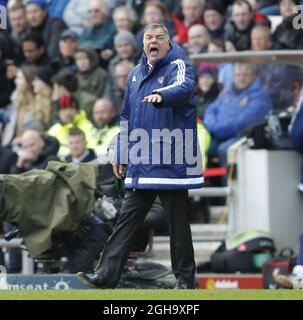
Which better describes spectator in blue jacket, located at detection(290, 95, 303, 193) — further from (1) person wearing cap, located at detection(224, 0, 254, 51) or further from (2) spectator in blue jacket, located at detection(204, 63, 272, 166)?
(1) person wearing cap, located at detection(224, 0, 254, 51)

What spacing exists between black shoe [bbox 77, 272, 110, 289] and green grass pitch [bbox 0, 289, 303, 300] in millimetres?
915

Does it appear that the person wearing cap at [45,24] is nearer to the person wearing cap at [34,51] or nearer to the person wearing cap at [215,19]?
the person wearing cap at [34,51]

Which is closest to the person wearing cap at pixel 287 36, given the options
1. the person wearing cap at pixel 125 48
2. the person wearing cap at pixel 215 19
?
the person wearing cap at pixel 215 19

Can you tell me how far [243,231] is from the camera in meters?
15.9

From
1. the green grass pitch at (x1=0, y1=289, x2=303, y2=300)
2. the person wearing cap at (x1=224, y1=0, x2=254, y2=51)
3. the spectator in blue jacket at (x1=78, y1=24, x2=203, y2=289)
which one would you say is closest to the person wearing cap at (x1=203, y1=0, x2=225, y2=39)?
the person wearing cap at (x1=224, y1=0, x2=254, y2=51)

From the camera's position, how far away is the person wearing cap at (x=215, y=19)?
17.9m

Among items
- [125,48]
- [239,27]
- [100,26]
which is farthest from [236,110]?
[100,26]

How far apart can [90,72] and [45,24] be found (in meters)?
1.79

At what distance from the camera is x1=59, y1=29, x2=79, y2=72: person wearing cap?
18766 millimetres

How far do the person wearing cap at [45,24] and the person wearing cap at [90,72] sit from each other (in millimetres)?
1013

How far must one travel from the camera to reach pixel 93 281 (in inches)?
468

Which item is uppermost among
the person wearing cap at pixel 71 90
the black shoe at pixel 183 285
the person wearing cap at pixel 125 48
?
the person wearing cap at pixel 125 48

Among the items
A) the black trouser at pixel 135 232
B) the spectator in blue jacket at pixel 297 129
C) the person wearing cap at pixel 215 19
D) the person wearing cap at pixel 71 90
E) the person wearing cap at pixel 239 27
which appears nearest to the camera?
the black trouser at pixel 135 232
